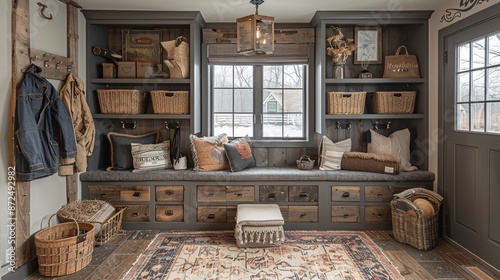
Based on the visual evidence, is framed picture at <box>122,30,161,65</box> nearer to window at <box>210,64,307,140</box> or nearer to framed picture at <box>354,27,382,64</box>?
window at <box>210,64,307,140</box>

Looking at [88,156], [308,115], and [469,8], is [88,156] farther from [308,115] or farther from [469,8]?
[469,8]

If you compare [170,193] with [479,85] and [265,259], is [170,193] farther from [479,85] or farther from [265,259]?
[479,85]

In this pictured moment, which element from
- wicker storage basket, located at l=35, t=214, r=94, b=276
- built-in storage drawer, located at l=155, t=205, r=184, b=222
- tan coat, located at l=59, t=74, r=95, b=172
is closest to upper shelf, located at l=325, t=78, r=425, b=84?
built-in storage drawer, located at l=155, t=205, r=184, b=222

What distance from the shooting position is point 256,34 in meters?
2.98

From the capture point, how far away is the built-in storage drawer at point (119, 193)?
151 inches

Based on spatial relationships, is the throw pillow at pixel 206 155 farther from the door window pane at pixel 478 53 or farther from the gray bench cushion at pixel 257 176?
the door window pane at pixel 478 53

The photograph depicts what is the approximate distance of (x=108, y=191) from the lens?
385cm

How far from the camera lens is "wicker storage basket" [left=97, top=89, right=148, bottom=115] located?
4000 millimetres

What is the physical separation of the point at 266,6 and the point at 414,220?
261cm

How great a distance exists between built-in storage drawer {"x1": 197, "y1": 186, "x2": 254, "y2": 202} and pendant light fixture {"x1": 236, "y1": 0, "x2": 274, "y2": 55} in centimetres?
152

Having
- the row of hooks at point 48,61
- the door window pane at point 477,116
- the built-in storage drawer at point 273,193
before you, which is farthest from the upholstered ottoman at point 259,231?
the row of hooks at point 48,61

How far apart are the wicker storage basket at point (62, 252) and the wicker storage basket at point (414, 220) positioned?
289cm

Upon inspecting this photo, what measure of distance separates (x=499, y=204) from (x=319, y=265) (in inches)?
61.8

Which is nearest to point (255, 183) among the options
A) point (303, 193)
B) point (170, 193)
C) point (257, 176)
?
point (257, 176)
